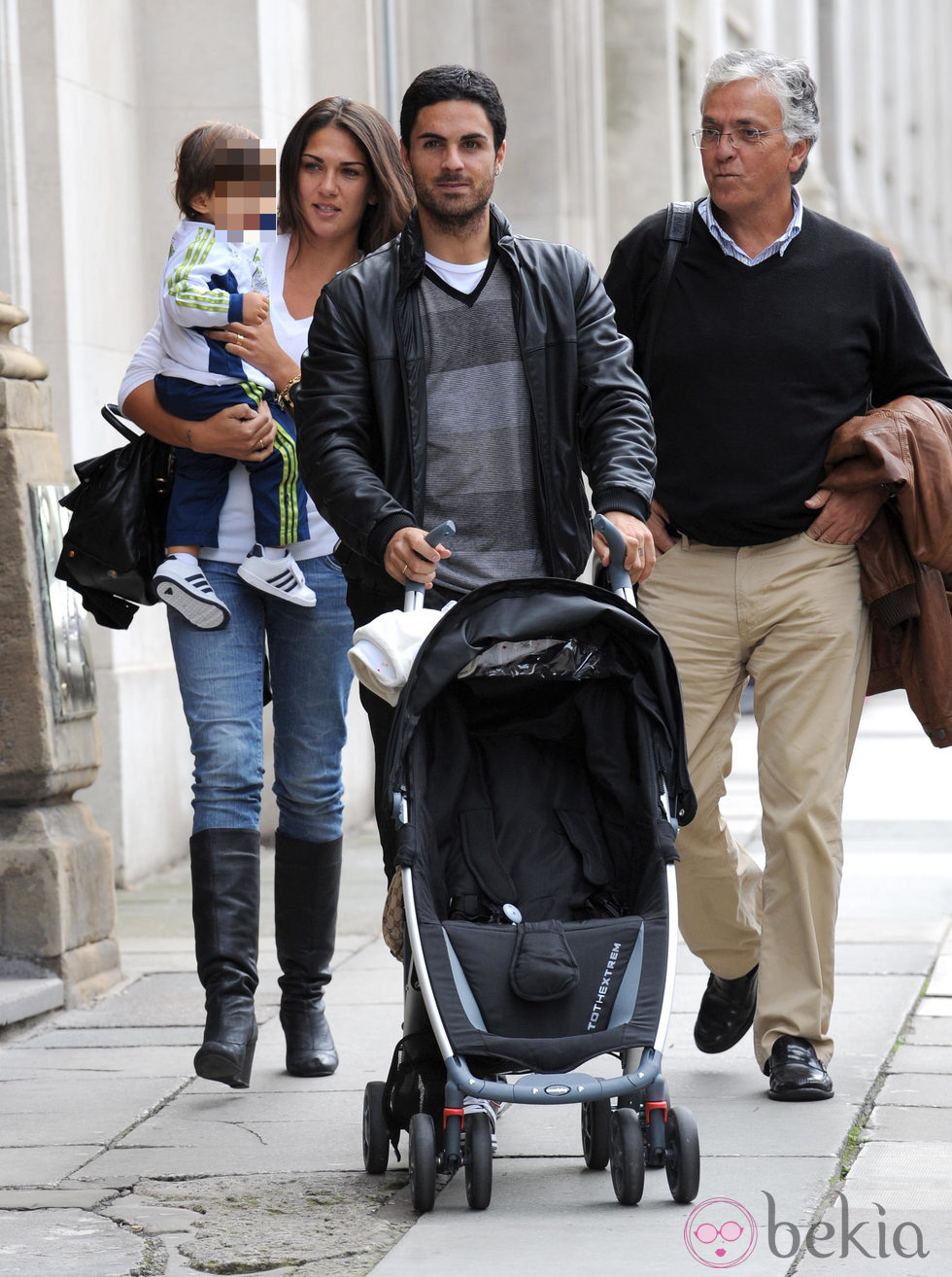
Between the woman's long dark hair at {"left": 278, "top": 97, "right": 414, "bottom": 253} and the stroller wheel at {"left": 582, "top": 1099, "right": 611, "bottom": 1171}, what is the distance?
6.76 ft

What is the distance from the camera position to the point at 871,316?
15.9ft

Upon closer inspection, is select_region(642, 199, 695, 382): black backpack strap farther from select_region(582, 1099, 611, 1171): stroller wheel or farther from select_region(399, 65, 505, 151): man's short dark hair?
select_region(582, 1099, 611, 1171): stroller wheel

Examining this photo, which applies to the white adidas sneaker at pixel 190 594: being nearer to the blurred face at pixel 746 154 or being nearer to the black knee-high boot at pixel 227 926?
the black knee-high boot at pixel 227 926

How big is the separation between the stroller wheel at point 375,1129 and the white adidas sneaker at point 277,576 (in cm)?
127

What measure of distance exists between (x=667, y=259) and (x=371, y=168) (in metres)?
0.71

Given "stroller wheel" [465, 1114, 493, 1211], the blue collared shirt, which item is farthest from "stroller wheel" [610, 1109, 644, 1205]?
the blue collared shirt

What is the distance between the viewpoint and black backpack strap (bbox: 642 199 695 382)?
4914mm

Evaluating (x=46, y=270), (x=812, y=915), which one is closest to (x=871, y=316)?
(x=812, y=915)

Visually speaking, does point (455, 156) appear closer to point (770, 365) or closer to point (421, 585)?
point (421, 585)

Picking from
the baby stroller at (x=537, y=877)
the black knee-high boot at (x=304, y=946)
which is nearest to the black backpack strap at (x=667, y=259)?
the baby stroller at (x=537, y=877)

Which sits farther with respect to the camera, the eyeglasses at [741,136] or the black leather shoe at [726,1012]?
the black leather shoe at [726,1012]

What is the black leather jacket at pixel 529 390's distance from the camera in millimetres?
4246

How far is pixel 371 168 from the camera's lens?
4.91 m

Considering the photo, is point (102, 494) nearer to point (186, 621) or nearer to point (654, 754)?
point (186, 621)
